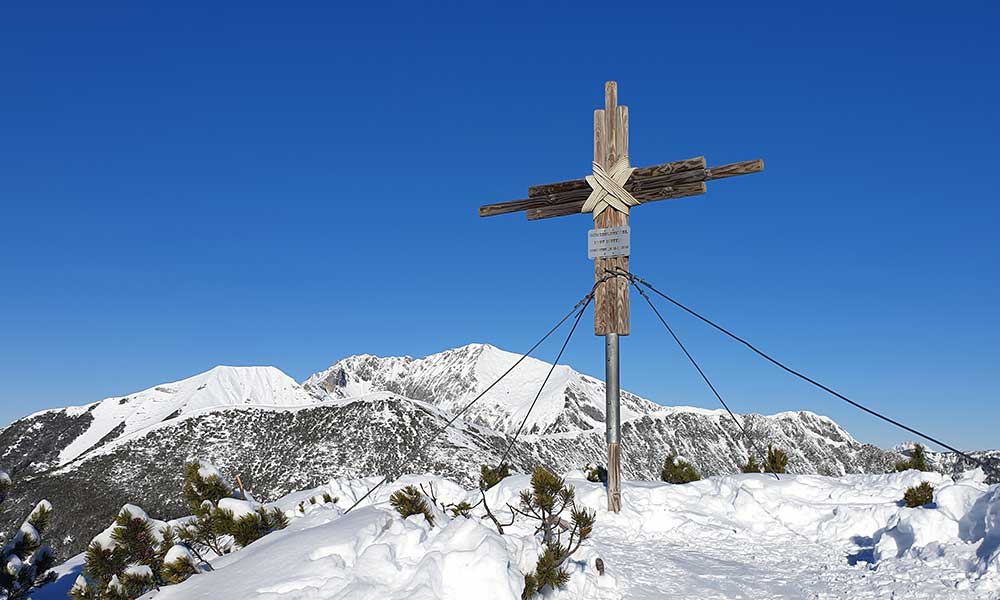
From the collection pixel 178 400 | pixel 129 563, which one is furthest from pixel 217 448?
pixel 178 400

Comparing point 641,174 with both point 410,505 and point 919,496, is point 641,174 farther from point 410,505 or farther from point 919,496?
point 410,505

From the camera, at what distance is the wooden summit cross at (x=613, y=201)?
10117 millimetres

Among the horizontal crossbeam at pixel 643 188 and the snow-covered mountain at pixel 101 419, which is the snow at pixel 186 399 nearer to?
the snow-covered mountain at pixel 101 419

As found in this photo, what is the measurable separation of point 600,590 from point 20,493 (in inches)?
2353

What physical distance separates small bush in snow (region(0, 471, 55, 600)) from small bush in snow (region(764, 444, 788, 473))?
1438 centimetres

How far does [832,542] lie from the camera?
333 inches

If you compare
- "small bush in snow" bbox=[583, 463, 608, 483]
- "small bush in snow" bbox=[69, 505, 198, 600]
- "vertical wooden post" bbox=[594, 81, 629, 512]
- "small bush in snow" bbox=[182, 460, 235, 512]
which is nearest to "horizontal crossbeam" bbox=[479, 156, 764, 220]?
"vertical wooden post" bbox=[594, 81, 629, 512]

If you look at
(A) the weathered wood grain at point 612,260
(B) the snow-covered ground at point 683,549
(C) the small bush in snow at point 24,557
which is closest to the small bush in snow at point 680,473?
(B) the snow-covered ground at point 683,549

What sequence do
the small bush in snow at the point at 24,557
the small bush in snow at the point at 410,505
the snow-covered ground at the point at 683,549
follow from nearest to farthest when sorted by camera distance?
the snow-covered ground at the point at 683,549 < the small bush in snow at the point at 410,505 < the small bush in snow at the point at 24,557

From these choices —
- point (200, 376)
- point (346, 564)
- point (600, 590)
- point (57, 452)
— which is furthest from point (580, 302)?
point (200, 376)

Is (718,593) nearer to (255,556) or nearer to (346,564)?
(346,564)

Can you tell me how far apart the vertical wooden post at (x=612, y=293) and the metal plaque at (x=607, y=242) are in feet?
0.38

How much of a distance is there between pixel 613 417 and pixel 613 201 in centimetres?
423

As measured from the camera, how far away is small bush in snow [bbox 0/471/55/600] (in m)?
8.17
